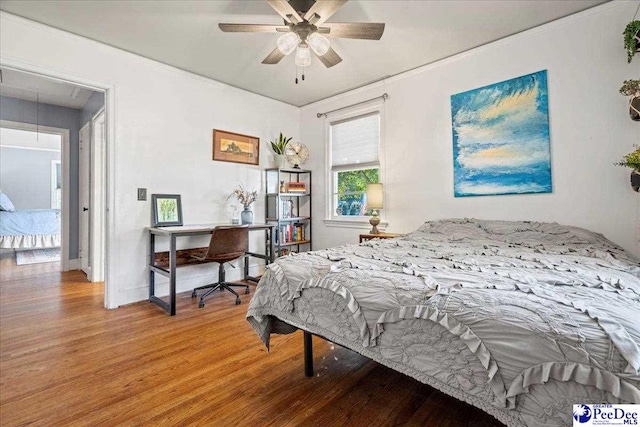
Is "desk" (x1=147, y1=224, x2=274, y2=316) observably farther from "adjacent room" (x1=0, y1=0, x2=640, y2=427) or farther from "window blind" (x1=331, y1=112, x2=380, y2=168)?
"window blind" (x1=331, y1=112, x2=380, y2=168)

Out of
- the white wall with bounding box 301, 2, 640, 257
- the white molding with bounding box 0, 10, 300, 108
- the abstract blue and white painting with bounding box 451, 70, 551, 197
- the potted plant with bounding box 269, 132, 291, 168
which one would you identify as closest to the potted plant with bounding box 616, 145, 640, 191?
the white wall with bounding box 301, 2, 640, 257

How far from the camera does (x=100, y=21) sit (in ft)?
8.35

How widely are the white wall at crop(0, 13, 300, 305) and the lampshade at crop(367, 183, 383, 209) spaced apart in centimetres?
177

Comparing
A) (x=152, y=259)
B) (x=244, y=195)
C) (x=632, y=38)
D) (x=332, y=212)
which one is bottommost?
(x=152, y=259)

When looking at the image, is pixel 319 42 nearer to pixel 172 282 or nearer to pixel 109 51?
pixel 109 51

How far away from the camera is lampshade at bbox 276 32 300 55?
2125 mm

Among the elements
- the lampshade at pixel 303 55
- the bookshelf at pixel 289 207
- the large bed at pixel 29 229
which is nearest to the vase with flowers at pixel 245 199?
the bookshelf at pixel 289 207

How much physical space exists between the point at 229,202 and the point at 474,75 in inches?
126

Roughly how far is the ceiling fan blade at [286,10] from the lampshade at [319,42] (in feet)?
0.45

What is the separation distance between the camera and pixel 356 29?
82.1 inches

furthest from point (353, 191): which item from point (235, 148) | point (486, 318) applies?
point (486, 318)

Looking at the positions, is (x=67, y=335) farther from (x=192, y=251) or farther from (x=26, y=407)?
(x=192, y=251)

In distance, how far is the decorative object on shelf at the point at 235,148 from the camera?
3.80 metres

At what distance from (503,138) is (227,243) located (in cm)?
295
